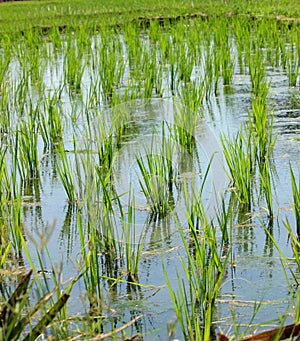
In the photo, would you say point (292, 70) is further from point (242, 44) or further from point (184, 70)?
point (242, 44)

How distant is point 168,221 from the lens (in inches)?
103

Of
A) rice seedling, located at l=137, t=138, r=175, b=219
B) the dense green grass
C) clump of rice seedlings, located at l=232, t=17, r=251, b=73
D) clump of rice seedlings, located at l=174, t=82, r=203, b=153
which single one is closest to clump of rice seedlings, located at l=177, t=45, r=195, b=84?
clump of rice seedlings, located at l=232, t=17, r=251, b=73

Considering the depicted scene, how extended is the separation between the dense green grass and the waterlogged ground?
445 centimetres

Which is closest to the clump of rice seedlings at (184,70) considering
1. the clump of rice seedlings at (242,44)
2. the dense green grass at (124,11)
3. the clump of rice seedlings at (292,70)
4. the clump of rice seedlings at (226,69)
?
the clump of rice seedlings at (226,69)

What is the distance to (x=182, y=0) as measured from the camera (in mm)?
12430

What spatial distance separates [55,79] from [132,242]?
11.9 feet

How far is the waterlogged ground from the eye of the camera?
1.94m

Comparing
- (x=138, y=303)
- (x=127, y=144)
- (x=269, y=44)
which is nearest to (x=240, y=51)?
(x=269, y=44)

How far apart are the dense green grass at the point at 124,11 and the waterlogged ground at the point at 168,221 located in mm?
4454

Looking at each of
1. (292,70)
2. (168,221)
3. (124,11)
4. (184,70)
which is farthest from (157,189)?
(124,11)

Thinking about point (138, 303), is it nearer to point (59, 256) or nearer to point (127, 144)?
point (59, 256)

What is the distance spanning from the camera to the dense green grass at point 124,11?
959 centimetres

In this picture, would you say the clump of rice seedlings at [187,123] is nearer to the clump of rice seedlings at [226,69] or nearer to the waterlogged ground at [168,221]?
the waterlogged ground at [168,221]

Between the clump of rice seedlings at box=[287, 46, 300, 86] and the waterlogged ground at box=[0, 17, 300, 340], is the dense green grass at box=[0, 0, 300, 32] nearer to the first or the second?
the clump of rice seedlings at box=[287, 46, 300, 86]
